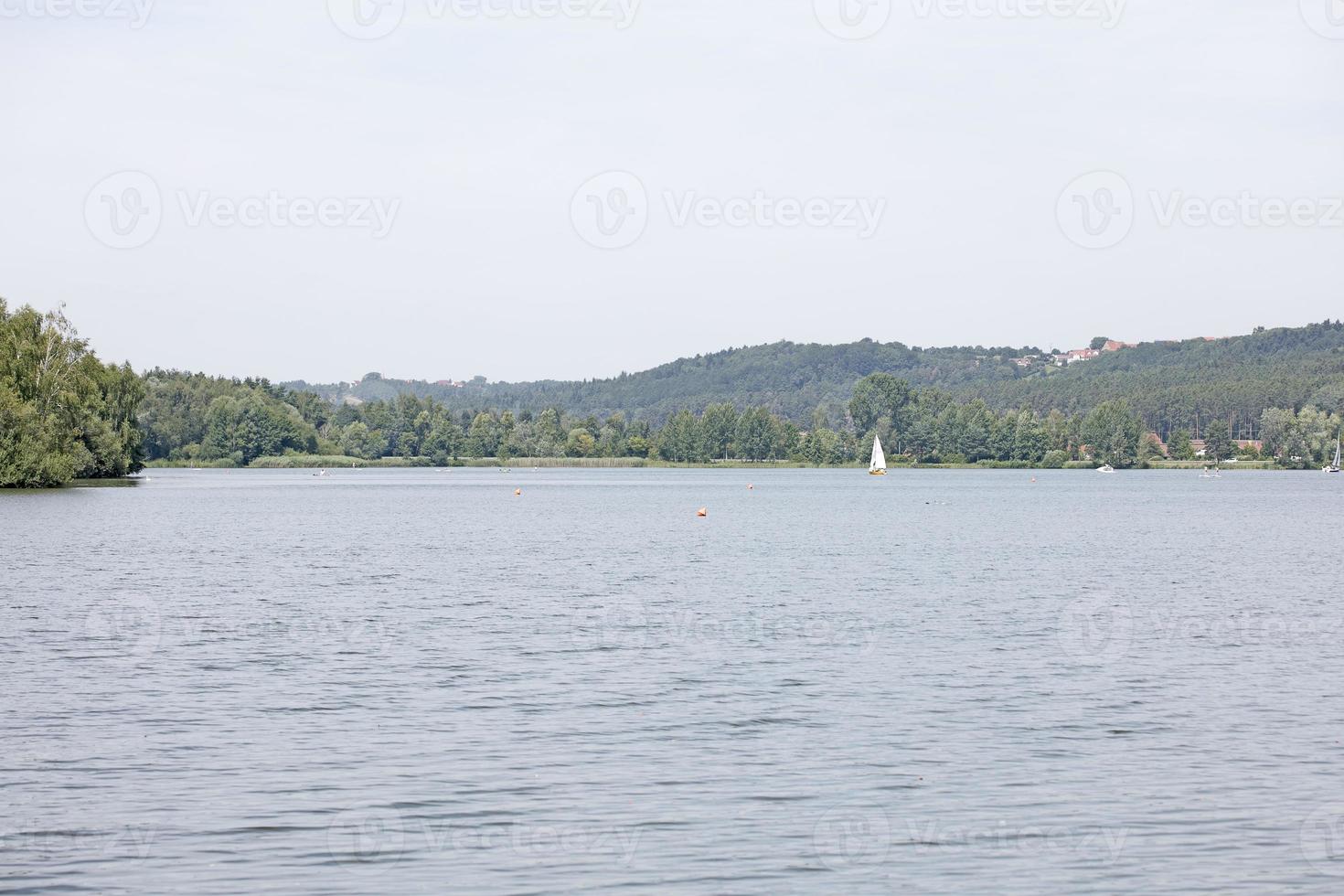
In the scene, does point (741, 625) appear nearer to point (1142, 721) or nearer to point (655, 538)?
point (1142, 721)

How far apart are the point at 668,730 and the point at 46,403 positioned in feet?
355

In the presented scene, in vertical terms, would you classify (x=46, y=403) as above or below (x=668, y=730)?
above

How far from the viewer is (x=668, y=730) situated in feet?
78.9

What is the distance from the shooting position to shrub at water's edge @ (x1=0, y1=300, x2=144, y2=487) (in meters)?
114

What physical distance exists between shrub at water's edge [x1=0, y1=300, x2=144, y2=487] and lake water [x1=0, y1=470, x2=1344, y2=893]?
61835 mm

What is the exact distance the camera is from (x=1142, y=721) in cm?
2486

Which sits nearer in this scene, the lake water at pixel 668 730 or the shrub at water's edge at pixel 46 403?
the lake water at pixel 668 730

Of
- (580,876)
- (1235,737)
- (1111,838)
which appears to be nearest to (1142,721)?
(1235,737)

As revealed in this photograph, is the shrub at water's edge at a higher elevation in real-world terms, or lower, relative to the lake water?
higher

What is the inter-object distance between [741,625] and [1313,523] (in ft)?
248

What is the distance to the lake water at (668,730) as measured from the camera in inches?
655

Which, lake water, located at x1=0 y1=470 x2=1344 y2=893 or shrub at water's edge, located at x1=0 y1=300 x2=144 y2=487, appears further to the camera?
shrub at water's edge, located at x1=0 y1=300 x2=144 y2=487

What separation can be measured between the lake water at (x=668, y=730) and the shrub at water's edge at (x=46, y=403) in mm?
61835

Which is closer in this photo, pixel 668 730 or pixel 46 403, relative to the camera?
pixel 668 730
